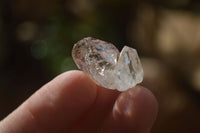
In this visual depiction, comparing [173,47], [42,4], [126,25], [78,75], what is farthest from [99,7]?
[78,75]

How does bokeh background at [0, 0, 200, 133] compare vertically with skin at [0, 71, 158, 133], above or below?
below

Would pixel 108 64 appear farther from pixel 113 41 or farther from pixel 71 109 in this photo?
pixel 113 41

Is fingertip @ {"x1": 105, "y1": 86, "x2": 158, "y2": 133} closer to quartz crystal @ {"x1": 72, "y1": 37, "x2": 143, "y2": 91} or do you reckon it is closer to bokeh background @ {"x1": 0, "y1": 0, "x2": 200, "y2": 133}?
quartz crystal @ {"x1": 72, "y1": 37, "x2": 143, "y2": 91}

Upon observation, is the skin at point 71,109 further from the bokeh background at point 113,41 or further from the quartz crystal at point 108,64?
the bokeh background at point 113,41

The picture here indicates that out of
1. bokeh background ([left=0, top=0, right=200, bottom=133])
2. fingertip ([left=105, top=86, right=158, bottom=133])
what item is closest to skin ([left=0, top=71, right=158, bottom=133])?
fingertip ([left=105, top=86, right=158, bottom=133])

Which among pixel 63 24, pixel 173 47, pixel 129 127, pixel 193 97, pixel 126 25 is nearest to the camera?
pixel 129 127

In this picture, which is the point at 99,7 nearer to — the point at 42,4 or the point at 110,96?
the point at 42,4

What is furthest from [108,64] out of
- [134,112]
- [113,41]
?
[113,41]
